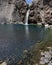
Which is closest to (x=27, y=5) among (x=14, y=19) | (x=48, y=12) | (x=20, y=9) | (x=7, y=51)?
(x=20, y=9)

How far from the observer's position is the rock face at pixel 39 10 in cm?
11793

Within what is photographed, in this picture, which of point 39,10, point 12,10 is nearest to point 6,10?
point 12,10

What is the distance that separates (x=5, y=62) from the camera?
30.1 m

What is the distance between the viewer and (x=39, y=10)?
125312 mm

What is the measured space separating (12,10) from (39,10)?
22.6 m

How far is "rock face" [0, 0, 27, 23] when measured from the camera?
13389 cm

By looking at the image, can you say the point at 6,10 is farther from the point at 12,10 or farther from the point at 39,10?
the point at 39,10

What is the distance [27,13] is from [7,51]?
3805 inches

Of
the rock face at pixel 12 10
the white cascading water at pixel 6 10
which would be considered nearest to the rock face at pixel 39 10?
the rock face at pixel 12 10

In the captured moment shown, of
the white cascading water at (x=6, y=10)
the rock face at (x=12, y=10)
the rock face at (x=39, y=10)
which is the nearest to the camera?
the rock face at (x=39, y=10)

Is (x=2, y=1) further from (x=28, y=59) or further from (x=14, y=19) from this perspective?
(x=28, y=59)

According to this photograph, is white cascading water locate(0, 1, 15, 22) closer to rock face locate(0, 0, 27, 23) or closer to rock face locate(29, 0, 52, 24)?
rock face locate(0, 0, 27, 23)

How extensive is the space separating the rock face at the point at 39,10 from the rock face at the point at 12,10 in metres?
9.72

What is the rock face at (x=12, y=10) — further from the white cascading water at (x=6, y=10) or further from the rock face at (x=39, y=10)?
the rock face at (x=39, y=10)
